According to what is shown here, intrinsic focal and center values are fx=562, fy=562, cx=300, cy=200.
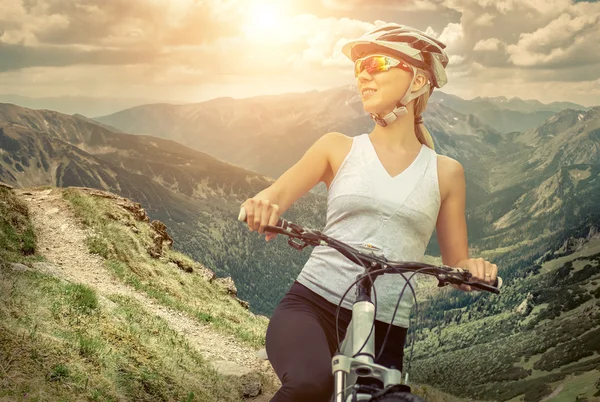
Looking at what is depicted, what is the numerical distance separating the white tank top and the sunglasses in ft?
2.27

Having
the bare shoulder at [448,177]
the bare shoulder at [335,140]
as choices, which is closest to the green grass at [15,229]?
the bare shoulder at [335,140]

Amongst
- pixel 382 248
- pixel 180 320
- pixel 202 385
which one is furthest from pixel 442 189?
pixel 180 320

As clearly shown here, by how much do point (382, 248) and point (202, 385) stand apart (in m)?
7.58

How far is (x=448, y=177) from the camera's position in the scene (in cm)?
403

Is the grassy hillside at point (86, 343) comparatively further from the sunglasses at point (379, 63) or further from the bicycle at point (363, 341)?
the sunglasses at point (379, 63)

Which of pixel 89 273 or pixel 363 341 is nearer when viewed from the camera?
pixel 363 341

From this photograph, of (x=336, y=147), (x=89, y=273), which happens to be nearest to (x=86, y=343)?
(x=336, y=147)

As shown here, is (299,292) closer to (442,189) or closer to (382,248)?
(382,248)

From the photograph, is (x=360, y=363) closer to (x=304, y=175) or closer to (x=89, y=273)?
(x=304, y=175)

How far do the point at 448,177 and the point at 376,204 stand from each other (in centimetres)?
70

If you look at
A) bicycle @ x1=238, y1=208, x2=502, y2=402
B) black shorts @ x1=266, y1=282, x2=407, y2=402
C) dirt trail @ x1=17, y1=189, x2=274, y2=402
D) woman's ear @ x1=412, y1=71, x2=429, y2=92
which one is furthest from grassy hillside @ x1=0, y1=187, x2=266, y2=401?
woman's ear @ x1=412, y1=71, x2=429, y2=92

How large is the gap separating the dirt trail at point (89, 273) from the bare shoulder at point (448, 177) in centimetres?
798

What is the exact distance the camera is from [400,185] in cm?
376

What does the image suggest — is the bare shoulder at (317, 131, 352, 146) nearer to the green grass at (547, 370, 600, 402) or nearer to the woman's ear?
the woman's ear
